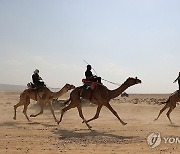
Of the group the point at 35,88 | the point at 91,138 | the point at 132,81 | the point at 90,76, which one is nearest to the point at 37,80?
the point at 35,88

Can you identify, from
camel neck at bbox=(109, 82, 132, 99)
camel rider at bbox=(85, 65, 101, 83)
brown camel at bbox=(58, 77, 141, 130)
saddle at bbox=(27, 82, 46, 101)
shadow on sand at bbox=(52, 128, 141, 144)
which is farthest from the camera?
saddle at bbox=(27, 82, 46, 101)

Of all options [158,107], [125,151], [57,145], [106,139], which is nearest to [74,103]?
[106,139]

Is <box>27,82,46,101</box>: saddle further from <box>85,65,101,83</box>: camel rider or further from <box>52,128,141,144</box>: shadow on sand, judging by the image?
<box>52,128,141,144</box>: shadow on sand

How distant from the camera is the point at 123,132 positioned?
1432cm

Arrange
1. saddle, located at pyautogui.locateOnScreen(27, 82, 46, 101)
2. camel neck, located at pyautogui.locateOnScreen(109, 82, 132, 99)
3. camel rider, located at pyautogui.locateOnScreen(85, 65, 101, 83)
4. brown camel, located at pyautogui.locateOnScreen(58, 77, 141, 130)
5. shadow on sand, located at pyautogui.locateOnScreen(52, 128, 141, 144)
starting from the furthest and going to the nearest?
saddle, located at pyautogui.locateOnScreen(27, 82, 46, 101) → camel neck, located at pyautogui.locateOnScreen(109, 82, 132, 99) → camel rider, located at pyautogui.locateOnScreen(85, 65, 101, 83) → brown camel, located at pyautogui.locateOnScreen(58, 77, 141, 130) → shadow on sand, located at pyautogui.locateOnScreen(52, 128, 141, 144)

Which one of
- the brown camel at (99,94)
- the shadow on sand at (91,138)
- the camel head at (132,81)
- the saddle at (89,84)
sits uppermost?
the camel head at (132,81)

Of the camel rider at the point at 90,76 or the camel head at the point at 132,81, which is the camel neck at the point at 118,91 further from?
the camel rider at the point at 90,76

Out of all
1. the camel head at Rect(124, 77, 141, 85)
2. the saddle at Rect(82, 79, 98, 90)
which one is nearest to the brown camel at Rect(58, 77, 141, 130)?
the camel head at Rect(124, 77, 141, 85)

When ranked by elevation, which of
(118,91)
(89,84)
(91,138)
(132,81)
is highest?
(132,81)

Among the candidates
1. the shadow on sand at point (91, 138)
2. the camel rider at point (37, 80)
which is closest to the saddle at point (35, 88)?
the camel rider at point (37, 80)

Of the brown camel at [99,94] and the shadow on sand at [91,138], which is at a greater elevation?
the brown camel at [99,94]

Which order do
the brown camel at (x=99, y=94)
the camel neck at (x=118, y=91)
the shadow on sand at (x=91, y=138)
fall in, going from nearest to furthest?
the shadow on sand at (x=91, y=138) < the brown camel at (x=99, y=94) < the camel neck at (x=118, y=91)

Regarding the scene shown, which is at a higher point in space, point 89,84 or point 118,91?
point 89,84

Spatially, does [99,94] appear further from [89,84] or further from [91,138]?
[91,138]
